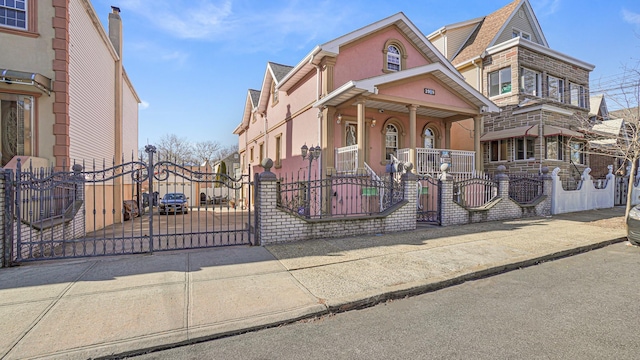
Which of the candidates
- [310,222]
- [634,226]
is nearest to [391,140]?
[310,222]

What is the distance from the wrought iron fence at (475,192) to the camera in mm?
11117

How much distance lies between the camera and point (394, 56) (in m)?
14.2

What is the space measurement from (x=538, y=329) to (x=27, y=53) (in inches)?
496

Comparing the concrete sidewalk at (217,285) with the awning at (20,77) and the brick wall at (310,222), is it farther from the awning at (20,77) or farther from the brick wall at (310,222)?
the awning at (20,77)

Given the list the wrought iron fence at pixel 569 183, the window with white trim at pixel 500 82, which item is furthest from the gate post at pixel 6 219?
the wrought iron fence at pixel 569 183

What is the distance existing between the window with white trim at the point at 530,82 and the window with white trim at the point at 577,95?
3074 millimetres

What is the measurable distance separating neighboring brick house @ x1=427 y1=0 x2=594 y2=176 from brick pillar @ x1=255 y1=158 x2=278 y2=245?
44.5 ft

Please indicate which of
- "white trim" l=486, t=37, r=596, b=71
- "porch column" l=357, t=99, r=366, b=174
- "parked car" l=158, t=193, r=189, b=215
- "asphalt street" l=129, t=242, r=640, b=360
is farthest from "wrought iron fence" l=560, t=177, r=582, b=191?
"parked car" l=158, t=193, r=189, b=215

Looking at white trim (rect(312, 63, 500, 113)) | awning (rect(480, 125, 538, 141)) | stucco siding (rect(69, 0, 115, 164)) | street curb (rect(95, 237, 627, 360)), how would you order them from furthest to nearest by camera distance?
awning (rect(480, 125, 538, 141)) < white trim (rect(312, 63, 500, 113)) < stucco siding (rect(69, 0, 115, 164)) < street curb (rect(95, 237, 627, 360))

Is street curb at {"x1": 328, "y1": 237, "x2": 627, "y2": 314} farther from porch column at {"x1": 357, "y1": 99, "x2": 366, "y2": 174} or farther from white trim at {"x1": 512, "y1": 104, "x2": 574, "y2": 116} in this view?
white trim at {"x1": 512, "y1": 104, "x2": 574, "y2": 116}

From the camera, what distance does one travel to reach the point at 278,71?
58.1 feet

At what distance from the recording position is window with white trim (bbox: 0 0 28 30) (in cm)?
825

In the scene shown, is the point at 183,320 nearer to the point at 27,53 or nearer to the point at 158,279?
the point at 158,279

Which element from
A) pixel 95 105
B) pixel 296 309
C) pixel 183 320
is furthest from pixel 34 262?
pixel 95 105
